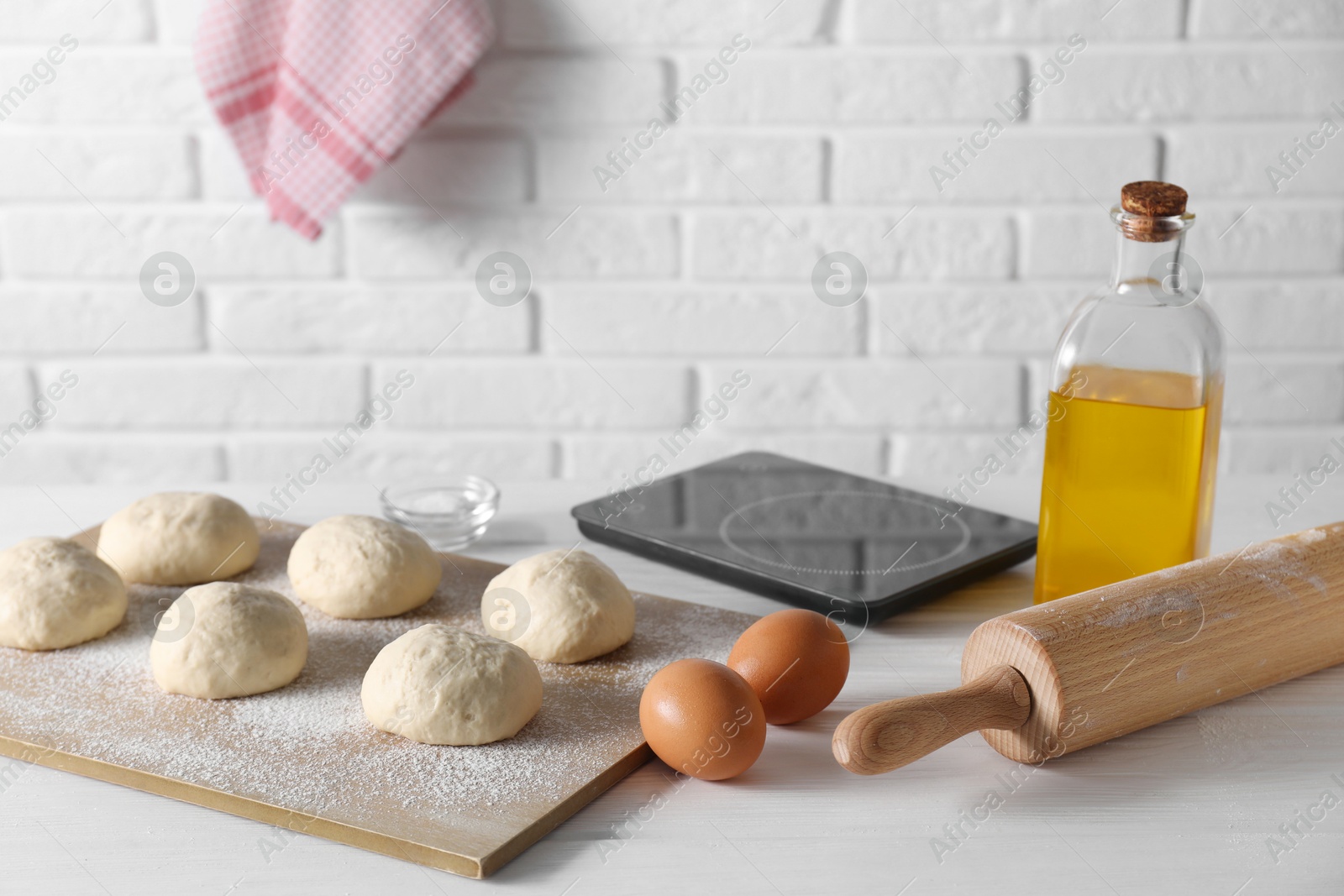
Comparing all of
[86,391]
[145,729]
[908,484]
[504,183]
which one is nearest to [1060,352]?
[908,484]

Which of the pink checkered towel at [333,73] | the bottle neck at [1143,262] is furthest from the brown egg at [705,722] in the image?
the pink checkered towel at [333,73]

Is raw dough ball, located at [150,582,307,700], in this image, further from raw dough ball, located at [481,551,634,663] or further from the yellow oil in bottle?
the yellow oil in bottle

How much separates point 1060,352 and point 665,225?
98 cm

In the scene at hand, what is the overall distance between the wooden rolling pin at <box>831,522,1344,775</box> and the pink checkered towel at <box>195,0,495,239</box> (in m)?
1.13

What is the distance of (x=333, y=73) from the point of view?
159 cm

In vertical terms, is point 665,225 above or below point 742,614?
above

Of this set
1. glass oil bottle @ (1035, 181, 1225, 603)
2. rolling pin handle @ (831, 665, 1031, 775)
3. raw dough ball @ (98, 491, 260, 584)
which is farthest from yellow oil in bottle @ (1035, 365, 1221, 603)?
raw dough ball @ (98, 491, 260, 584)

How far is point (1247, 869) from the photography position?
643 millimetres

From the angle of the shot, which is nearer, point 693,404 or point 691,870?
point 691,870

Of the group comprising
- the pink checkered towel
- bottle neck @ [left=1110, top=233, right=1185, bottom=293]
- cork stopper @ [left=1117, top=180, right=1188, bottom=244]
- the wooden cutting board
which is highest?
the pink checkered towel

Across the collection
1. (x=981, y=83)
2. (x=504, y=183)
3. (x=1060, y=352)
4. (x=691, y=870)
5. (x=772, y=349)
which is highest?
(x=981, y=83)

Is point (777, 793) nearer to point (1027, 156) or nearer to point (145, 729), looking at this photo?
point (145, 729)

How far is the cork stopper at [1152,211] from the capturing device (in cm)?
82

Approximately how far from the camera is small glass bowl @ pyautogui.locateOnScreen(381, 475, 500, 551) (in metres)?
1.13
